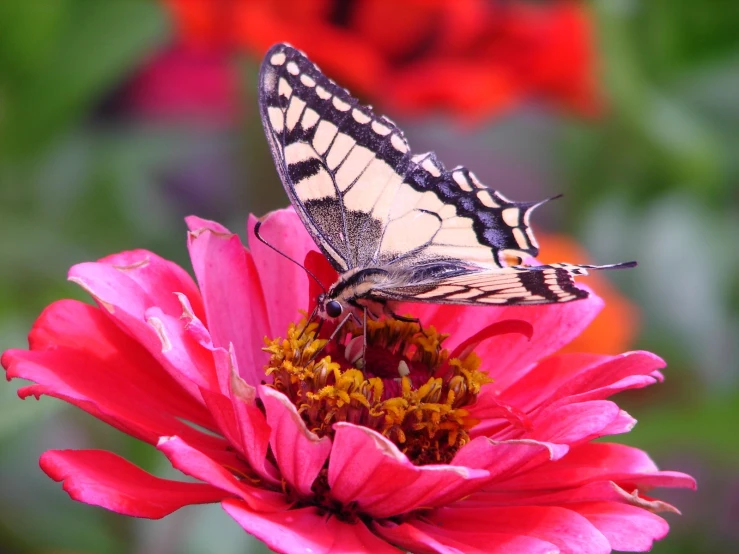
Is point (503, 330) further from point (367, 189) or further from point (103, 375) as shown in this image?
point (103, 375)

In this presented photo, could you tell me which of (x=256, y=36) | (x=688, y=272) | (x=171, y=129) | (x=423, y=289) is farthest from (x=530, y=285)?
(x=171, y=129)

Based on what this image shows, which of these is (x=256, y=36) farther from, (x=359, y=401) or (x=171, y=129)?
(x=171, y=129)

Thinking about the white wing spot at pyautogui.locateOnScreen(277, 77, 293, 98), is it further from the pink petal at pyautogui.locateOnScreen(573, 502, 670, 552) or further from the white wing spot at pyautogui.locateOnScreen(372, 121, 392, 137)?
the pink petal at pyautogui.locateOnScreen(573, 502, 670, 552)

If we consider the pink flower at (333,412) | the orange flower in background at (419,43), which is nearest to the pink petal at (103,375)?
the pink flower at (333,412)

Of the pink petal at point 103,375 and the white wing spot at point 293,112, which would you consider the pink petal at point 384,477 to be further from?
the white wing spot at point 293,112

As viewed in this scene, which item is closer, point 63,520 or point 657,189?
point 63,520

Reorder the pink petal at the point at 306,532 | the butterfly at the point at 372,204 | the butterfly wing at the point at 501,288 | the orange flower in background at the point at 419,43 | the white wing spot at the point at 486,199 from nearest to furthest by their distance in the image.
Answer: the pink petal at the point at 306,532 < the butterfly wing at the point at 501,288 < the butterfly at the point at 372,204 < the white wing spot at the point at 486,199 < the orange flower in background at the point at 419,43

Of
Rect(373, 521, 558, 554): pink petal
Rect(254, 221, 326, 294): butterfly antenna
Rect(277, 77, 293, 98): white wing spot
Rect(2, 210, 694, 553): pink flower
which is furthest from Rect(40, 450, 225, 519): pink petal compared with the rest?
Rect(277, 77, 293, 98): white wing spot
